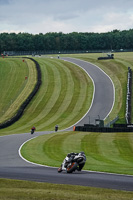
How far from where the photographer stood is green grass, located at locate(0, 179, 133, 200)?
15898mm

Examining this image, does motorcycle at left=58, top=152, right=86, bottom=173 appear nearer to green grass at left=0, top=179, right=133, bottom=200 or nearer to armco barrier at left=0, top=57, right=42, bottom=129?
green grass at left=0, top=179, right=133, bottom=200

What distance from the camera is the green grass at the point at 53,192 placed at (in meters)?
15.9

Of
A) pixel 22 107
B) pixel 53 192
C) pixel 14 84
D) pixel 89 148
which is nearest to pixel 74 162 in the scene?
pixel 53 192

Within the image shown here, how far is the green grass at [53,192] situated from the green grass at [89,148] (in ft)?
33.5

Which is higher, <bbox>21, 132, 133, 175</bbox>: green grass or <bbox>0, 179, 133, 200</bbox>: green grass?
<bbox>0, 179, 133, 200</bbox>: green grass

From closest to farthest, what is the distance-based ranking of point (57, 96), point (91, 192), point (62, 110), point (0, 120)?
point (91, 192) → point (0, 120) → point (62, 110) → point (57, 96)

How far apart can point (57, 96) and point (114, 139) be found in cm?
4155

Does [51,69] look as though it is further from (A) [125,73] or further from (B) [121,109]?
(B) [121,109]

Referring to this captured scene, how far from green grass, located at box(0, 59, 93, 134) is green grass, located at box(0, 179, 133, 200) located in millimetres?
42843

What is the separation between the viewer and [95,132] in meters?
52.1

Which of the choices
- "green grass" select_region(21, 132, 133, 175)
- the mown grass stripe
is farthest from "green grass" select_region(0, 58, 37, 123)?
"green grass" select_region(21, 132, 133, 175)

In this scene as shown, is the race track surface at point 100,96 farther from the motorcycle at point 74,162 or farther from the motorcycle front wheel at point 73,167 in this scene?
the motorcycle front wheel at point 73,167

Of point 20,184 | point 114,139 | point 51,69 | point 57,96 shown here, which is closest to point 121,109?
point 57,96

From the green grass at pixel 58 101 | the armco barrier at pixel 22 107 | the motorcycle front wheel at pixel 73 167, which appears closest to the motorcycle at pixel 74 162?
the motorcycle front wheel at pixel 73 167
